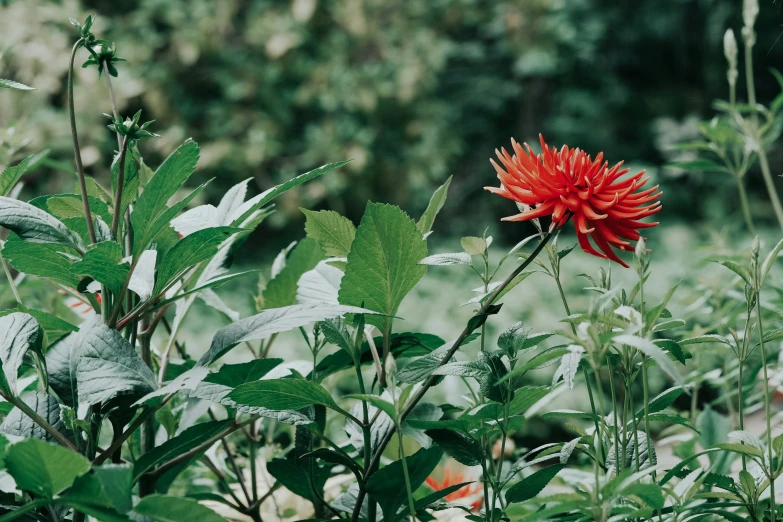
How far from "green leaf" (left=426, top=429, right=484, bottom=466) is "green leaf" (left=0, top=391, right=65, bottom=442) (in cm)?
23

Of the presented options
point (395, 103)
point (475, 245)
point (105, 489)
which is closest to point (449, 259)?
point (475, 245)

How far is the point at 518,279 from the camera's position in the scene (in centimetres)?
46

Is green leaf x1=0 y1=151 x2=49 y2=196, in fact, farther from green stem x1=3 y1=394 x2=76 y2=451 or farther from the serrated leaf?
Answer: the serrated leaf

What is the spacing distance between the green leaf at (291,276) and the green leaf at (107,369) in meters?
0.19

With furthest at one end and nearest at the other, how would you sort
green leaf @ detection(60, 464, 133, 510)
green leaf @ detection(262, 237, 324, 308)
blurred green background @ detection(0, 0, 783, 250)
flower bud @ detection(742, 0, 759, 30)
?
blurred green background @ detection(0, 0, 783, 250), flower bud @ detection(742, 0, 759, 30), green leaf @ detection(262, 237, 324, 308), green leaf @ detection(60, 464, 133, 510)

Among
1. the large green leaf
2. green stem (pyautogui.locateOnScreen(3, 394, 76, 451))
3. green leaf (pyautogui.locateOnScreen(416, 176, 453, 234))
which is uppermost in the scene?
green leaf (pyautogui.locateOnScreen(416, 176, 453, 234))

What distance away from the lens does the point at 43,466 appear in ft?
1.09

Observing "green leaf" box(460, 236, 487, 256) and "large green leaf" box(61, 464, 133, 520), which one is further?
"green leaf" box(460, 236, 487, 256)

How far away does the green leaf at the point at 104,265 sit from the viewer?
0.40 metres

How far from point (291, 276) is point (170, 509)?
28cm

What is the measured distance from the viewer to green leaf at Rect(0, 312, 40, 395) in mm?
414

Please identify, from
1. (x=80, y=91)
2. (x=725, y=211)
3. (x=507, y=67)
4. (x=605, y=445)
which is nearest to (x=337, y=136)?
(x=80, y=91)

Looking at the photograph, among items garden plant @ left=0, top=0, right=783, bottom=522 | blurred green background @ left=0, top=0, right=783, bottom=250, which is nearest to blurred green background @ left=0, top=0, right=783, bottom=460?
blurred green background @ left=0, top=0, right=783, bottom=250

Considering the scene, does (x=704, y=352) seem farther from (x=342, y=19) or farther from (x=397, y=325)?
(x=342, y=19)
